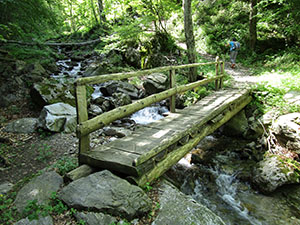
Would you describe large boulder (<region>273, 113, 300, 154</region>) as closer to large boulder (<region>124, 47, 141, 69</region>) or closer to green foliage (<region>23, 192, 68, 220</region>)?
green foliage (<region>23, 192, 68, 220</region>)

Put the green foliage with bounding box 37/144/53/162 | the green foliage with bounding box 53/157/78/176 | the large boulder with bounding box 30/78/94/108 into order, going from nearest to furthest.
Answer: the green foliage with bounding box 53/157/78/176 → the green foliage with bounding box 37/144/53/162 → the large boulder with bounding box 30/78/94/108

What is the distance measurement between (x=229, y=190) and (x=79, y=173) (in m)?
3.73

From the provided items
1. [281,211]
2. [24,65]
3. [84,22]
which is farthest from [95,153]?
[84,22]

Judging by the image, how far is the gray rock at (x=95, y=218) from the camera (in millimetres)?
2489

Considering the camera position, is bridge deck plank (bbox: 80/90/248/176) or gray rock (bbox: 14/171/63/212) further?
bridge deck plank (bbox: 80/90/248/176)

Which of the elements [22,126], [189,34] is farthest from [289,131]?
[22,126]

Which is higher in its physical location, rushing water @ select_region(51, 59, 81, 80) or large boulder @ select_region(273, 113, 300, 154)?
rushing water @ select_region(51, 59, 81, 80)

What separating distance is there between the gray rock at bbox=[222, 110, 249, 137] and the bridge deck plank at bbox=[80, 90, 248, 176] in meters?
1.76

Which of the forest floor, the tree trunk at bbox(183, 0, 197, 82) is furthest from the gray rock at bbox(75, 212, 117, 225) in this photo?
the tree trunk at bbox(183, 0, 197, 82)

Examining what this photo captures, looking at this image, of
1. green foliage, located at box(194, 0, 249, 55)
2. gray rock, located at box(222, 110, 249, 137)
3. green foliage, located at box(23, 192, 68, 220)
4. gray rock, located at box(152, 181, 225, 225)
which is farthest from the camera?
green foliage, located at box(194, 0, 249, 55)

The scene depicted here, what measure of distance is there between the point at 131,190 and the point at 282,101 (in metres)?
6.53

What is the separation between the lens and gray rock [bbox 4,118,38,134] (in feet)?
21.2

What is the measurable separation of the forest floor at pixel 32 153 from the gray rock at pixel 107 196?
138 centimetres

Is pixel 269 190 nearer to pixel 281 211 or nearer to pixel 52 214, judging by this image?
pixel 281 211
